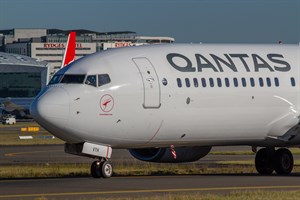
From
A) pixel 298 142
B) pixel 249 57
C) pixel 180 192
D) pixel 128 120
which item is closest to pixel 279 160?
pixel 298 142

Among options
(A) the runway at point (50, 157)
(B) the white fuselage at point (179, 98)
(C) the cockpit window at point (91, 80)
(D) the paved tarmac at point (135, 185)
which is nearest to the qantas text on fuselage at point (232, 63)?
(B) the white fuselage at point (179, 98)

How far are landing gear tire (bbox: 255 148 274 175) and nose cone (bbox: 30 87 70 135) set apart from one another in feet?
31.7

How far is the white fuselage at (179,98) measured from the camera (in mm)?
32969

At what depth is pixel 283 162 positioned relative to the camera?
38.2 m

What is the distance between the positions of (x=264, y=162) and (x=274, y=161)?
0.45 m

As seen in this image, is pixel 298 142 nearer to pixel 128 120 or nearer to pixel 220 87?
pixel 220 87

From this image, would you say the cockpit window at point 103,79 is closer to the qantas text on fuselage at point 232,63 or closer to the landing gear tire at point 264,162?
the qantas text on fuselage at point 232,63

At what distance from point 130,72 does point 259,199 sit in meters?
9.09

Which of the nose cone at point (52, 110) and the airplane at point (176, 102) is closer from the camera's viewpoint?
the nose cone at point (52, 110)

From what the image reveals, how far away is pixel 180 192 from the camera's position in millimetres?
29047

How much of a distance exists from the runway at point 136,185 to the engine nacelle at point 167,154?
4.47ft

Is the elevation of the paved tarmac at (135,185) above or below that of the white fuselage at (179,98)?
below

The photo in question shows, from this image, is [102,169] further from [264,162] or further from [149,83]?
[264,162]

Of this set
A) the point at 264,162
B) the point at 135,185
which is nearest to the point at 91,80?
the point at 135,185
